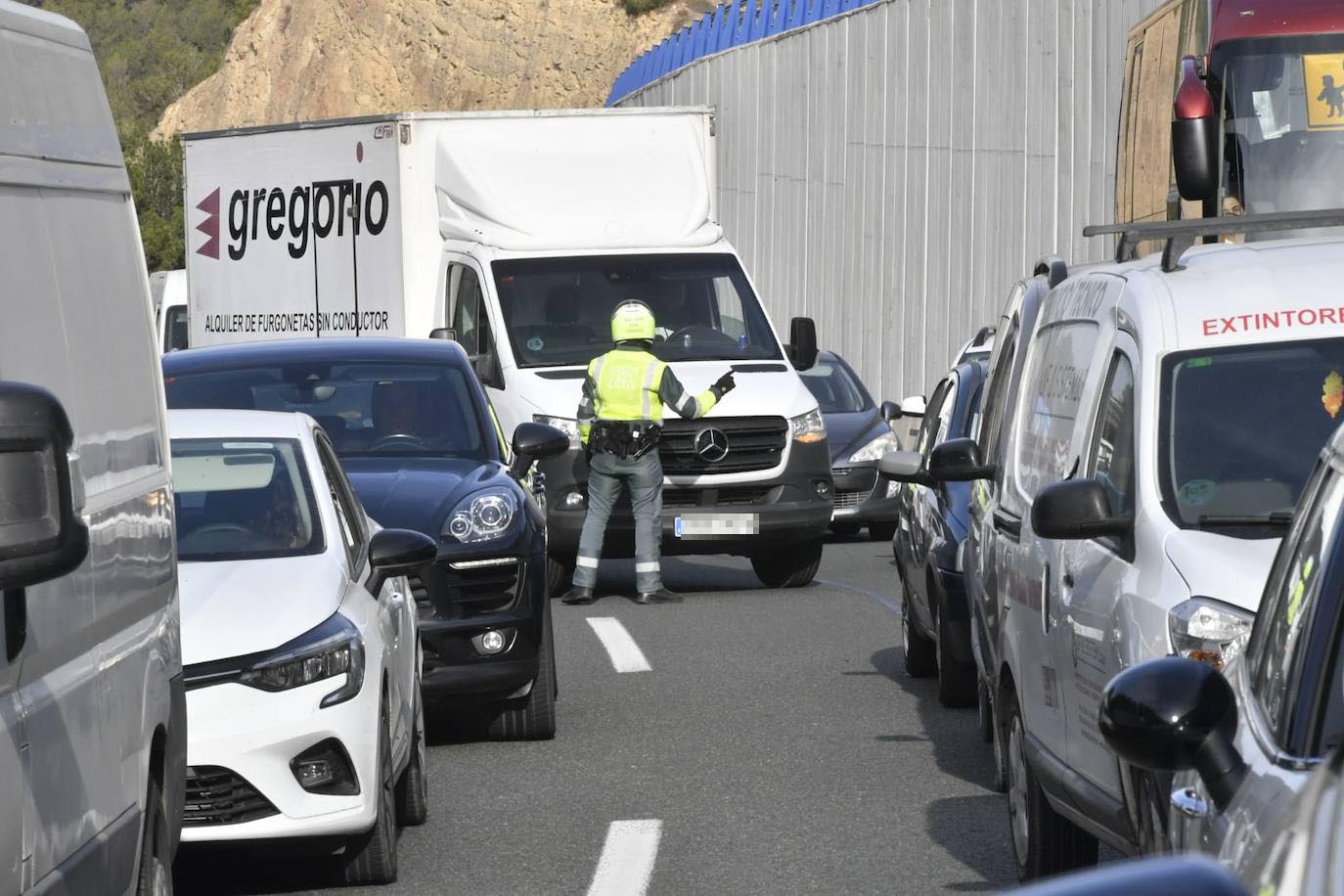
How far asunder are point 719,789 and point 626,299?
378 inches

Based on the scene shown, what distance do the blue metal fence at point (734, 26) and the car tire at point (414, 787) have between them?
911 inches

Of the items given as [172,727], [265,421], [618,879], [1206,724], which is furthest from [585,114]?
[1206,724]

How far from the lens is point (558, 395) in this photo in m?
17.6

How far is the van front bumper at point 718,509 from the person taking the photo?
17438 millimetres

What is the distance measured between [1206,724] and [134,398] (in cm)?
279

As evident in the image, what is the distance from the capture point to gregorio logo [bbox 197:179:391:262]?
72.3 ft

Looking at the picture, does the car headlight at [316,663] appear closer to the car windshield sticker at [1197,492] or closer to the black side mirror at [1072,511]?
the black side mirror at [1072,511]

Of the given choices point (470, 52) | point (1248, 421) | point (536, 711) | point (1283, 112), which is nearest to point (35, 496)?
point (1248, 421)

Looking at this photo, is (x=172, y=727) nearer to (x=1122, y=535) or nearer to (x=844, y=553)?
(x=1122, y=535)

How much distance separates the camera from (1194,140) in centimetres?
1405

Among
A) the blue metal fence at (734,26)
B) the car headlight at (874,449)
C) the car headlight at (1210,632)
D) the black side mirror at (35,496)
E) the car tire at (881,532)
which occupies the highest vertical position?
the blue metal fence at (734,26)

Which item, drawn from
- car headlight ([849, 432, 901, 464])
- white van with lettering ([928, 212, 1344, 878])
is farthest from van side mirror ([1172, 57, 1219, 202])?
car headlight ([849, 432, 901, 464])

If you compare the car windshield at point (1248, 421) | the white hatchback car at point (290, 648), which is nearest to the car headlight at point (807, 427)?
the white hatchback car at point (290, 648)

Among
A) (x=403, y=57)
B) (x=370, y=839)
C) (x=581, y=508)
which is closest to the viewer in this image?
(x=370, y=839)
